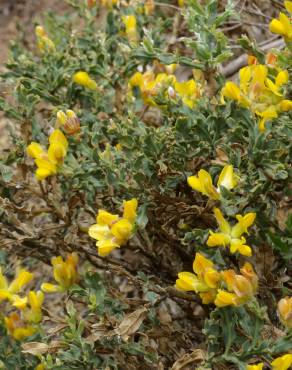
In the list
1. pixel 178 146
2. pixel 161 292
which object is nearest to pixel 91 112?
pixel 178 146

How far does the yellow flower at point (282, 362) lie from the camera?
1.30 meters

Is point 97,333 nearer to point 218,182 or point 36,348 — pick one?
point 36,348

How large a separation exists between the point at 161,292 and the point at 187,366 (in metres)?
0.23

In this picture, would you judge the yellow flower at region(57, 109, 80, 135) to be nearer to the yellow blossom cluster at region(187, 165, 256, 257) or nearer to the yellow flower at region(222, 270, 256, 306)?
the yellow blossom cluster at region(187, 165, 256, 257)

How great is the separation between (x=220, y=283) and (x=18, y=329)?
61 centimetres

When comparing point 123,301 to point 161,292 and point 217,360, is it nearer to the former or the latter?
point 161,292

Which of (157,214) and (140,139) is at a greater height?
(140,139)

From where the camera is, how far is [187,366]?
4.75 ft

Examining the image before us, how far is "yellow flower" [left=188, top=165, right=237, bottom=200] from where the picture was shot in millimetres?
1453

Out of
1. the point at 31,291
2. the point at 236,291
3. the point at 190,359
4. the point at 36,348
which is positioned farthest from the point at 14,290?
the point at 236,291

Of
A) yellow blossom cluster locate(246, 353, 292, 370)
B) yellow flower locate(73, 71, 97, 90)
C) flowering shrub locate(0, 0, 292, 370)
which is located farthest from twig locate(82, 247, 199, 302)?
yellow flower locate(73, 71, 97, 90)

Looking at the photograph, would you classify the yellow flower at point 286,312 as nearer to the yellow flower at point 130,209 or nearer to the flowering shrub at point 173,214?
the flowering shrub at point 173,214

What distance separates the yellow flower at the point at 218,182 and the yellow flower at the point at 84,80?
61 centimetres

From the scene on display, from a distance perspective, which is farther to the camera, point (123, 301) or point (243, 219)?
point (123, 301)
